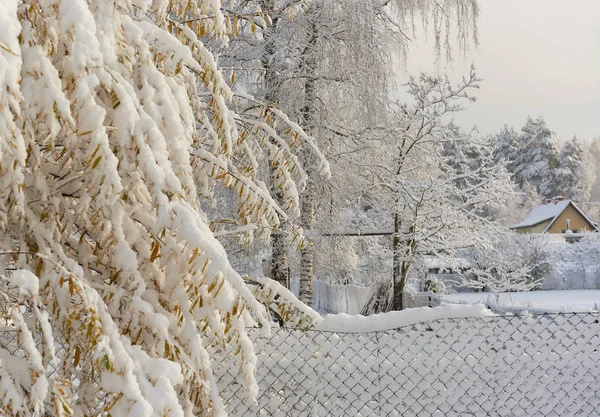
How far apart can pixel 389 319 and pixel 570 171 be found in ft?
179

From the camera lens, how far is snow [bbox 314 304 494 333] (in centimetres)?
289

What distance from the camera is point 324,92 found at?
915 centimetres

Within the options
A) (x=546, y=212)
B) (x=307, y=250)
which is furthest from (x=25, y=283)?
(x=546, y=212)

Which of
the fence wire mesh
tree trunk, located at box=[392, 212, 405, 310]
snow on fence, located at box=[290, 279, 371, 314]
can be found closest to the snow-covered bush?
the fence wire mesh

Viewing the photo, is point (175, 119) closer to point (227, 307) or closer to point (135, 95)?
point (135, 95)

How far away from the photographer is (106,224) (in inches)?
73.4

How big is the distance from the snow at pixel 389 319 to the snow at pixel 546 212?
134ft

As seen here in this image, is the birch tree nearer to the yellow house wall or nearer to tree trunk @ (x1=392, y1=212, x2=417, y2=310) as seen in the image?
tree trunk @ (x1=392, y1=212, x2=417, y2=310)

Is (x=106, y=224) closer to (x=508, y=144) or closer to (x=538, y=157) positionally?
(x=538, y=157)

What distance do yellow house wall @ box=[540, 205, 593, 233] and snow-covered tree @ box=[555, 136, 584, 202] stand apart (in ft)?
33.1

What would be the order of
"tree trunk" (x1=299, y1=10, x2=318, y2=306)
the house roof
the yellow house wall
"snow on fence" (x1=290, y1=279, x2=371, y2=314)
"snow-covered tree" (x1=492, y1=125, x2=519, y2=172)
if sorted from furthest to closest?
A: 1. "snow-covered tree" (x1=492, y1=125, x2=519, y2=172)
2. the yellow house wall
3. the house roof
4. "snow on fence" (x1=290, y1=279, x2=371, y2=314)
5. "tree trunk" (x1=299, y1=10, x2=318, y2=306)

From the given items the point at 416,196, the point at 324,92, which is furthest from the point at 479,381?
the point at 416,196

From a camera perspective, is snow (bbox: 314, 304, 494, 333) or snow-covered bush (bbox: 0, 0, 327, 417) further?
snow (bbox: 314, 304, 494, 333)

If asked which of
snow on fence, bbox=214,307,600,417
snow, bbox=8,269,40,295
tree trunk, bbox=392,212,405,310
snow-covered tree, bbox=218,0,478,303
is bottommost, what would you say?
tree trunk, bbox=392,212,405,310
